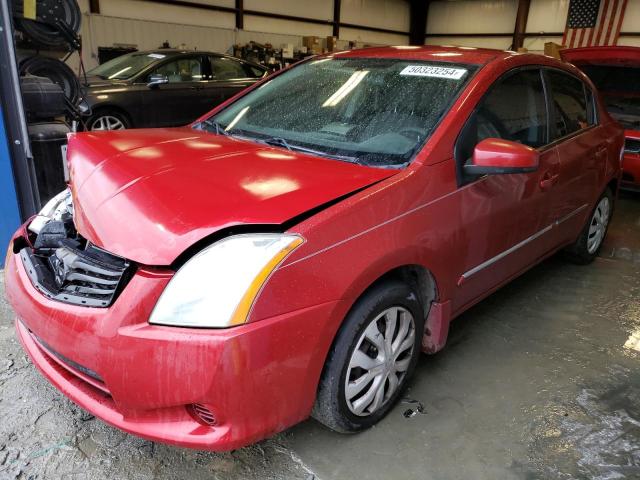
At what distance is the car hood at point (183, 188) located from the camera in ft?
Answer: 4.94

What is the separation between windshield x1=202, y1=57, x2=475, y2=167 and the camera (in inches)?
81.8

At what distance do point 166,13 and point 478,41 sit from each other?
11.4 metres

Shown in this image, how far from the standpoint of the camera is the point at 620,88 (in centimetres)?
605

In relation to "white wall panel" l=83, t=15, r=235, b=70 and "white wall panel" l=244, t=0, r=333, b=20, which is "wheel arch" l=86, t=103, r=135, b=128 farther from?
"white wall panel" l=244, t=0, r=333, b=20

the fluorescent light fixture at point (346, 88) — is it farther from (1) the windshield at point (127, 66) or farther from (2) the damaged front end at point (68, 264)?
(1) the windshield at point (127, 66)

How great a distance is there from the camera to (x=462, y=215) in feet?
6.82

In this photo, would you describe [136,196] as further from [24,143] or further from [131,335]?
[24,143]

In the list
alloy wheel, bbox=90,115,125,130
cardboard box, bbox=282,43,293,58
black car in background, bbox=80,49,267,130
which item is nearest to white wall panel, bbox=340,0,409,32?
cardboard box, bbox=282,43,293,58

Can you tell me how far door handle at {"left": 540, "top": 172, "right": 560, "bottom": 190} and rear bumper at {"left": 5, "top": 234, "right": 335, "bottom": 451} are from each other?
1.58 m

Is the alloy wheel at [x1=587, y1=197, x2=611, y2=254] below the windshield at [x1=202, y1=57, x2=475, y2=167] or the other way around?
below

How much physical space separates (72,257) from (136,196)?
12.2 inches

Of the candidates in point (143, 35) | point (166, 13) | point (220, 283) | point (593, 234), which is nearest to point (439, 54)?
point (220, 283)

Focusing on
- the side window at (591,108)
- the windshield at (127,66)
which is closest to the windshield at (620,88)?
the side window at (591,108)

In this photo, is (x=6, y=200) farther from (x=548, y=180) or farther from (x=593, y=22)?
(x=593, y=22)
